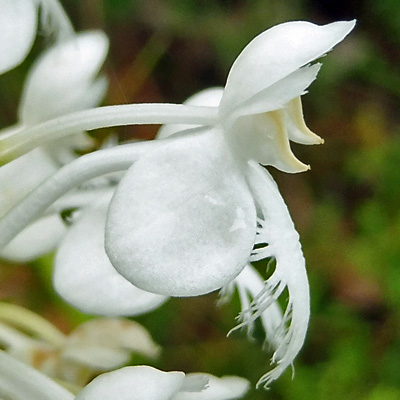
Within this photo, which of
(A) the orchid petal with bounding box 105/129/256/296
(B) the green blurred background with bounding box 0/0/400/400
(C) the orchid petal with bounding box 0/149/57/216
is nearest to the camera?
(A) the orchid petal with bounding box 105/129/256/296

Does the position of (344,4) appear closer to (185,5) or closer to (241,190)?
(185,5)

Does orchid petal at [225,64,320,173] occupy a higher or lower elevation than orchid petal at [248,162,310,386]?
higher

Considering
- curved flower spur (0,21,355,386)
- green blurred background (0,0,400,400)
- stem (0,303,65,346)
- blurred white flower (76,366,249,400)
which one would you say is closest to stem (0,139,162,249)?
curved flower spur (0,21,355,386)

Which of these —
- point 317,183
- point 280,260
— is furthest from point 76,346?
point 317,183

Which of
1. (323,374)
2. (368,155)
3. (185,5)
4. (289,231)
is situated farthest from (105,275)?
(185,5)

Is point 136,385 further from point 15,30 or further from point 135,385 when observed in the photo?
point 15,30

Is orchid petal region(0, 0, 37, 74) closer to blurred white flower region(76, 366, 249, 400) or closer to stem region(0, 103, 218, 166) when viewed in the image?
stem region(0, 103, 218, 166)

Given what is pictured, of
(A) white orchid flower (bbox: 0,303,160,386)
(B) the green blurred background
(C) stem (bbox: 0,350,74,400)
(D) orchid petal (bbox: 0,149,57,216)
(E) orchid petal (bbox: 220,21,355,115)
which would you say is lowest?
(B) the green blurred background

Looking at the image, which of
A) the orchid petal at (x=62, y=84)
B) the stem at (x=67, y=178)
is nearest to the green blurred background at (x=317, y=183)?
the orchid petal at (x=62, y=84)
